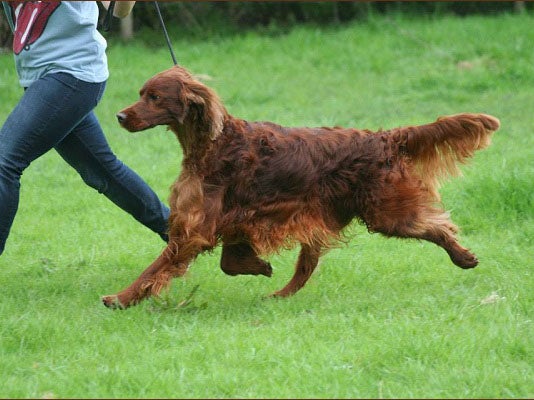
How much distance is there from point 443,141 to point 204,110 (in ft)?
4.09

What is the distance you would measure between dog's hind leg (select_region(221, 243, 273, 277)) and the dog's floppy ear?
621mm

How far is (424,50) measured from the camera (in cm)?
1152

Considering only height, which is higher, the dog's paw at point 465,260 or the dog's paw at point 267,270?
the dog's paw at point 465,260

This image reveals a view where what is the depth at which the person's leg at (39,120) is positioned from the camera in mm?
4625

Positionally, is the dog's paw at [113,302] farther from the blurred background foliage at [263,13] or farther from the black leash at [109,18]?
the blurred background foliage at [263,13]

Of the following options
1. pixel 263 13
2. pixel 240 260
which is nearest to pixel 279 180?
pixel 240 260

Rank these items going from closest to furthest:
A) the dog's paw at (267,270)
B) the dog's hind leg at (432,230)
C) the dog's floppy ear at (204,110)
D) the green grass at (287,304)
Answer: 1. the green grass at (287,304)
2. the dog's floppy ear at (204,110)
3. the dog's hind leg at (432,230)
4. the dog's paw at (267,270)

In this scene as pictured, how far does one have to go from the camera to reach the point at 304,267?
5180mm

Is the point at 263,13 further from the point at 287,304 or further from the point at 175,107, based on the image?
the point at 287,304

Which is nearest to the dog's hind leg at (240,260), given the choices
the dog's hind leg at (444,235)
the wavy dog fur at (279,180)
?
the wavy dog fur at (279,180)

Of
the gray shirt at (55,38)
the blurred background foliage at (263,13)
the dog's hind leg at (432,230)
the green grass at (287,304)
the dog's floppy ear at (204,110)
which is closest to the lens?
the green grass at (287,304)

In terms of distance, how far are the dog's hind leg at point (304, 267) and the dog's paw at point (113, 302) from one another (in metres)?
0.85

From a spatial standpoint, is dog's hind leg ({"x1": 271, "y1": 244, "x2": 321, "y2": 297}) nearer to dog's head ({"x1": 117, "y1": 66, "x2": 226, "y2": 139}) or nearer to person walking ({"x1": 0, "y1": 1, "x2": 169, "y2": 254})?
dog's head ({"x1": 117, "y1": 66, "x2": 226, "y2": 139})

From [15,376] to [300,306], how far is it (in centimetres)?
152
